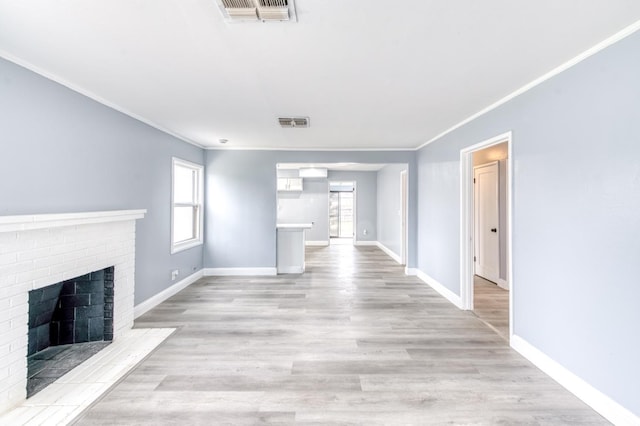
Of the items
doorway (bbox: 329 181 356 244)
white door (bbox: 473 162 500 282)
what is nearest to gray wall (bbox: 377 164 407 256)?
white door (bbox: 473 162 500 282)

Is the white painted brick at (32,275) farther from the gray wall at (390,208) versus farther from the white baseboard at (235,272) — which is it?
the gray wall at (390,208)

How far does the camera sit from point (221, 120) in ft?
11.6

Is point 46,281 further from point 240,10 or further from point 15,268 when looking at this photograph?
point 240,10

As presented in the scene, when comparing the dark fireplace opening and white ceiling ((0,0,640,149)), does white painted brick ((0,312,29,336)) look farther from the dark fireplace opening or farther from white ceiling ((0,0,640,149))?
white ceiling ((0,0,640,149))

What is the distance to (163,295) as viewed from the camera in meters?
3.99

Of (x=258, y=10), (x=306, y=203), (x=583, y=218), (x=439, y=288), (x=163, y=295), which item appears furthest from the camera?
(x=306, y=203)

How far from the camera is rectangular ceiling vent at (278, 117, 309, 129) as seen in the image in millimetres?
3438

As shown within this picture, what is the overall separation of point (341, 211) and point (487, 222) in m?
6.34

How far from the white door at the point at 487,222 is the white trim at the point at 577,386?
101 inches

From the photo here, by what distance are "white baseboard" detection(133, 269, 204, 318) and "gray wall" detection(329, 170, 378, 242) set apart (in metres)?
5.66

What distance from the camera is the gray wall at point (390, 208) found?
6.95 meters

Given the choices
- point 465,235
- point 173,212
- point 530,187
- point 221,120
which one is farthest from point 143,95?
point 465,235

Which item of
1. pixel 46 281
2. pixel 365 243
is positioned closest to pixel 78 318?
pixel 46 281

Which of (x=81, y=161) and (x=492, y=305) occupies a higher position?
(x=81, y=161)
